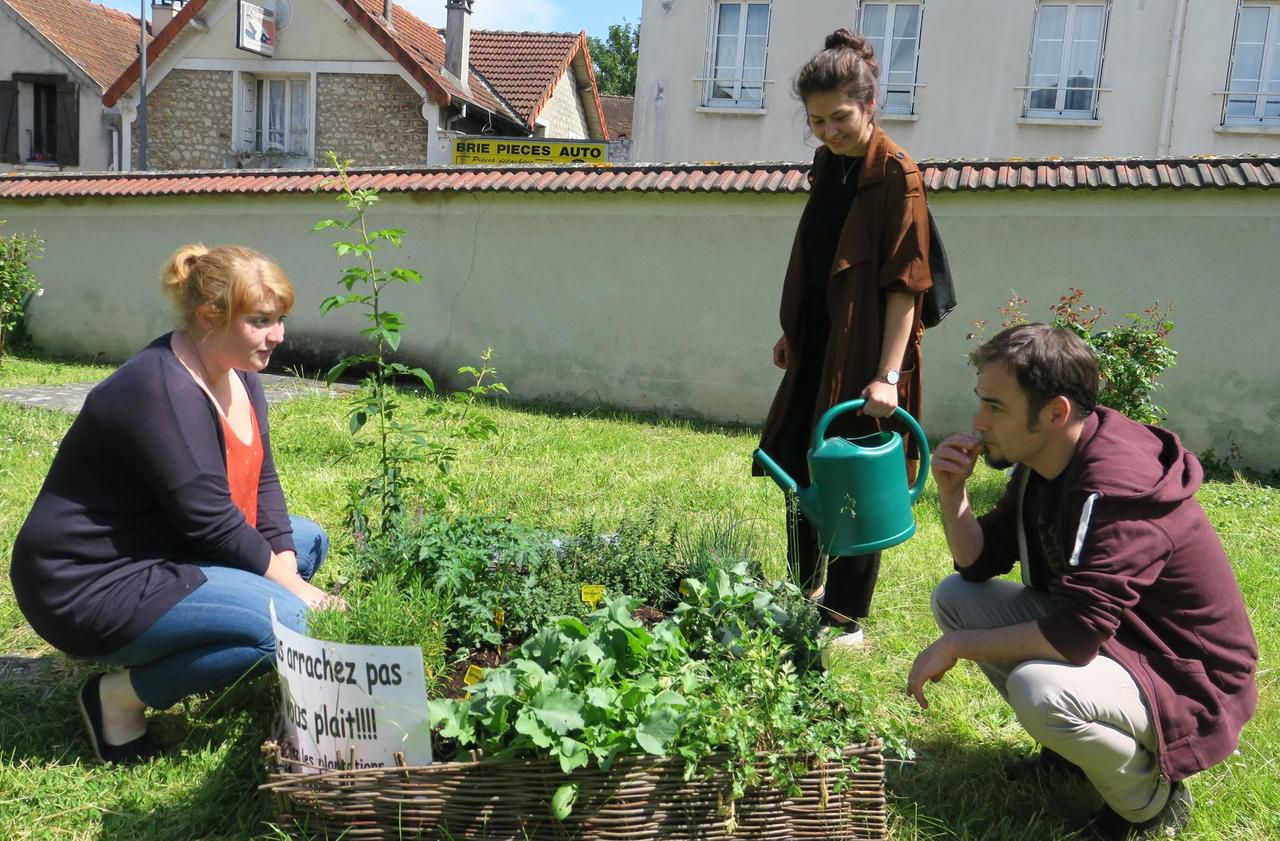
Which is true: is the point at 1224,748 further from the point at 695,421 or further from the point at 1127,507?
the point at 695,421

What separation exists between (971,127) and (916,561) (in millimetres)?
12111

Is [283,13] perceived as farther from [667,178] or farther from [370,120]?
[667,178]

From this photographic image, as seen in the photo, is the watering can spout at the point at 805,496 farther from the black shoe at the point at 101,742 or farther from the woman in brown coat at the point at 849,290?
the black shoe at the point at 101,742

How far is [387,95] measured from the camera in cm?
1850

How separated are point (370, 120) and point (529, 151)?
5.03 meters

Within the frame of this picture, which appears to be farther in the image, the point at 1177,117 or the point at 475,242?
the point at 1177,117

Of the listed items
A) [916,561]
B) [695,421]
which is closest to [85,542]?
[916,561]

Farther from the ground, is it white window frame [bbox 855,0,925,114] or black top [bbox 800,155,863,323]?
white window frame [bbox 855,0,925,114]

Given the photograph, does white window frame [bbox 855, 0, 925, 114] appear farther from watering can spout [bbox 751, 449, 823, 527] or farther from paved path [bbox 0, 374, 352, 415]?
watering can spout [bbox 751, 449, 823, 527]

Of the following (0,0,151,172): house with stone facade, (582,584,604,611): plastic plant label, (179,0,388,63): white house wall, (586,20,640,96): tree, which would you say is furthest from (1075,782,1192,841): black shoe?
(586,20,640,96): tree

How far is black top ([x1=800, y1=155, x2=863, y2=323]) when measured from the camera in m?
3.19

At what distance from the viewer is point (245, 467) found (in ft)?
9.25

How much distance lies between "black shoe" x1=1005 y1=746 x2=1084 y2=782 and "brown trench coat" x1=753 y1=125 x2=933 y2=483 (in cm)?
99

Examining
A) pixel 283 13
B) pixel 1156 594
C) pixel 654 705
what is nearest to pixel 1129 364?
pixel 1156 594
